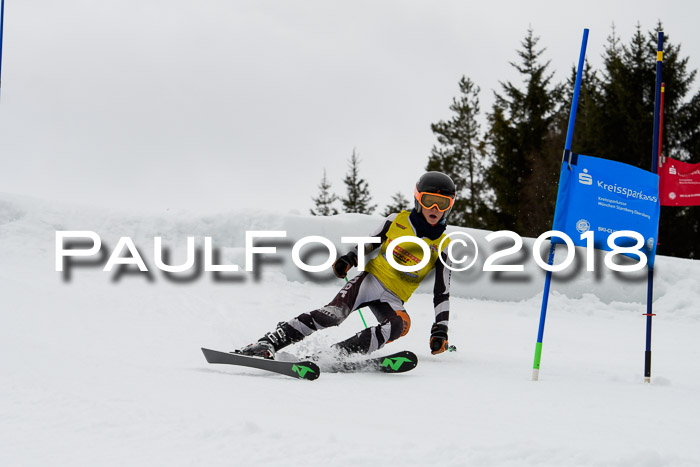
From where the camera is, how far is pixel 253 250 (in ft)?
31.2

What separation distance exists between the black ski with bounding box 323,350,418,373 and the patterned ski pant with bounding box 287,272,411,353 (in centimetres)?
10

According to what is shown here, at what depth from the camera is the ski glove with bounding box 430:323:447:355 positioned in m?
4.67

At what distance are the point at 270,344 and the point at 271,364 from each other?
15.1 inches

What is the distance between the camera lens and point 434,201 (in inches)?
196

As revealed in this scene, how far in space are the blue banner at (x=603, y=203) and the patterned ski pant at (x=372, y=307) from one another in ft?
4.20

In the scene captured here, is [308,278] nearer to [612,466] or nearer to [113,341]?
[113,341]

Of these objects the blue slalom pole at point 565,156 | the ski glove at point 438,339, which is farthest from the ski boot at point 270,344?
the blue slalom pole at point 565,156

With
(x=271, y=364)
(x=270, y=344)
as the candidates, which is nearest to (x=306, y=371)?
(x=271, y=364)

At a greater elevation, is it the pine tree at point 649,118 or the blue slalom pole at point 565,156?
the pine tree at point 649,118

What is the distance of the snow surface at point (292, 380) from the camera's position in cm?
236

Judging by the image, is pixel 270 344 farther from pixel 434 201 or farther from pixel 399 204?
pixel 399 204

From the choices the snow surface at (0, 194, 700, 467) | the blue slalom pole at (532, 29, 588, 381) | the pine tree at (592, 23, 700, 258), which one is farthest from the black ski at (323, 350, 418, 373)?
the pine tree at (592, 23, 700, 258)

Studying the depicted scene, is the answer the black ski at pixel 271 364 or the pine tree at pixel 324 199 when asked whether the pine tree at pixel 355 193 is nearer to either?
the pine tree at pixel 324 199

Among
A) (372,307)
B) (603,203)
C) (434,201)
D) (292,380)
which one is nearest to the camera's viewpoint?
(292,380)
